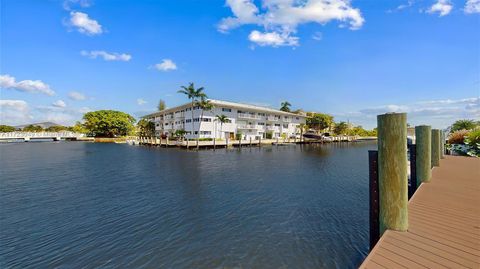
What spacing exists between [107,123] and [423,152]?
99.0 meters

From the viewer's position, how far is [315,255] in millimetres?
7230

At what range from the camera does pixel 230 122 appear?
202 feet

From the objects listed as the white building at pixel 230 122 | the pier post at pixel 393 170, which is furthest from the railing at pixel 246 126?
the pier post at pixel 393 170

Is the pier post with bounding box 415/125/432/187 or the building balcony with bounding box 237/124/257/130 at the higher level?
the building balcony with bounding box 237/124/257/130

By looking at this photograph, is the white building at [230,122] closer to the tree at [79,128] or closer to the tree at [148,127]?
the tree at [148,127]

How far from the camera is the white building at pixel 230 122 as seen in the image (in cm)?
5741

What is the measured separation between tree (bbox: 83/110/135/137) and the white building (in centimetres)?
1799

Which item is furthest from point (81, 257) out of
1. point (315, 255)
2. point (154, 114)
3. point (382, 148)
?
point (154, 114)

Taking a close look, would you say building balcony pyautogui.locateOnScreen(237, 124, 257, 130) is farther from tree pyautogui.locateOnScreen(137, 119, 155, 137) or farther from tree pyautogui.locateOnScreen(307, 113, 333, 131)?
tree pyautogui.locateOnScreen(137, 119, 155, 137)

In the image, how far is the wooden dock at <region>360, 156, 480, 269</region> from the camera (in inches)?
157

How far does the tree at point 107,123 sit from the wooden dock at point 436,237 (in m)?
99.7

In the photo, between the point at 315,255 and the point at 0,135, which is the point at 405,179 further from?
the point at 0,135

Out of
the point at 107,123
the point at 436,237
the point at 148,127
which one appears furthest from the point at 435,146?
the point at 107,123

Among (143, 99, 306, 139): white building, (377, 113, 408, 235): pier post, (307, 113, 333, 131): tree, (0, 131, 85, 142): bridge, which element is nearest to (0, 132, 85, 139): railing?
(0, 131, 85, 142): bridge
